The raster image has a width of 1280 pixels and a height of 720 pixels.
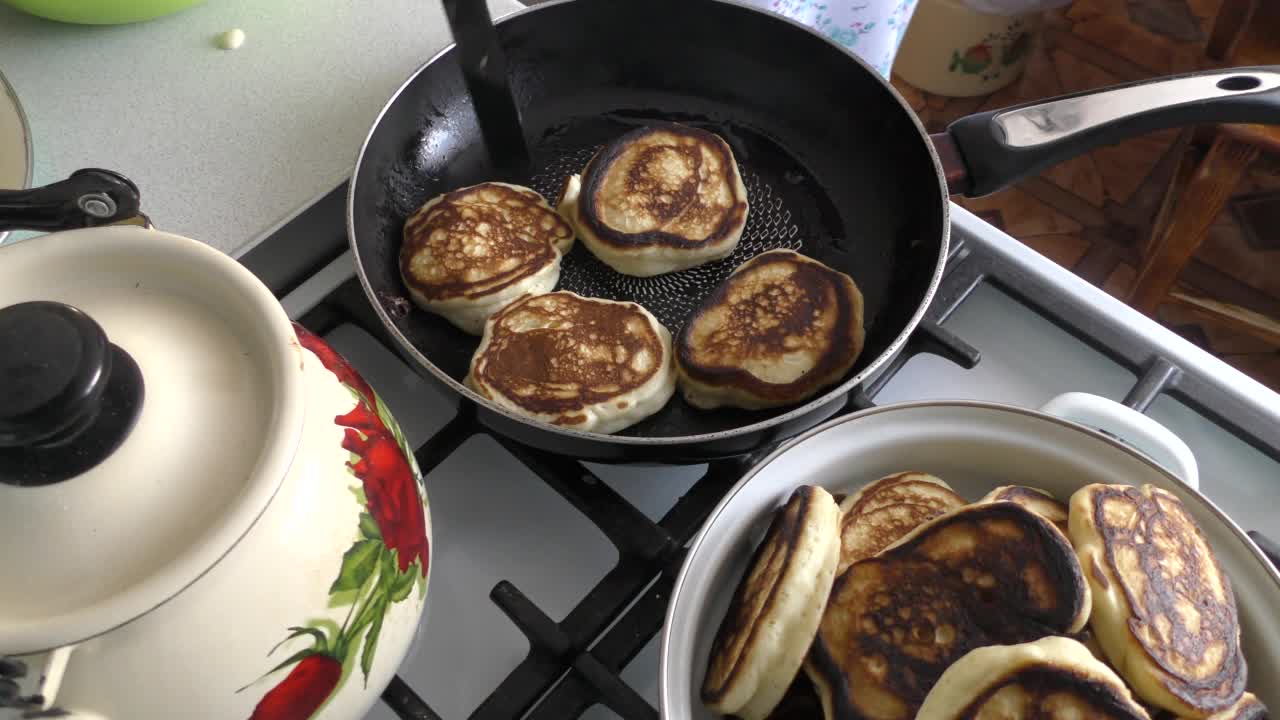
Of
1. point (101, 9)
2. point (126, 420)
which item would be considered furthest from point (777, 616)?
point (101, 9)

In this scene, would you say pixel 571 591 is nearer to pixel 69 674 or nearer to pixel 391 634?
pixel 391 634

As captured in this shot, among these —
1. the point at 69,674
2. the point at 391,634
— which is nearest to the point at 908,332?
the point at 391,634

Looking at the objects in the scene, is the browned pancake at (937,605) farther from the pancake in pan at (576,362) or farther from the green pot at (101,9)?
the green pot at (101,9)

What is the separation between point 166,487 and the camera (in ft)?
1.11

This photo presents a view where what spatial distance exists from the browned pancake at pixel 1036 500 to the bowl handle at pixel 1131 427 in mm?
75

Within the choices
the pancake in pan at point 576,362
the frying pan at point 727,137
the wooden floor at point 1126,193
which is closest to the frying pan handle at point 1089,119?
the frying pan at point 727,137

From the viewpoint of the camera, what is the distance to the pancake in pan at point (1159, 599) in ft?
1.45

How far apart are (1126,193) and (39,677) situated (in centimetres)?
180

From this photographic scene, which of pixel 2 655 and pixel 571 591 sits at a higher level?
pixel 2 655

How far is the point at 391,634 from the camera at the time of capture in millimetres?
433

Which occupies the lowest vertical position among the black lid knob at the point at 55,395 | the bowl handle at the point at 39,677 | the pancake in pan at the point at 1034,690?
the pancake in pan at the point at 1034,690

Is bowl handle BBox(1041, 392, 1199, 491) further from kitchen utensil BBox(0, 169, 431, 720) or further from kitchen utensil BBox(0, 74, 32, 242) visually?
kitchen utensil BBox(0, 74, 32, 242)

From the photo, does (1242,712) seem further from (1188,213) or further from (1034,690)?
(1188,213)

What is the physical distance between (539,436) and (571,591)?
10 cm
